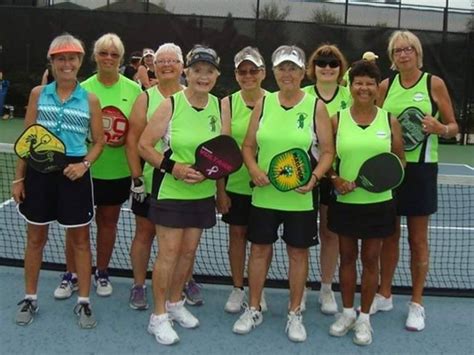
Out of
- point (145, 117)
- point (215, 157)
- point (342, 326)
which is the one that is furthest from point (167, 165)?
point (342, 326)

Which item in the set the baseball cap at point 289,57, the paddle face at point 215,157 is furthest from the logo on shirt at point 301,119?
the paddle face at point 215,157

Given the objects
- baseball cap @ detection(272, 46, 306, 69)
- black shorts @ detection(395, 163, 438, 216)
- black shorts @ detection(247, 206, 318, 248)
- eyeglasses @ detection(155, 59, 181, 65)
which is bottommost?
black shorts @ detection(247, 206, 318, 248)

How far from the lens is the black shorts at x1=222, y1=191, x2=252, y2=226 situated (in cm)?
367

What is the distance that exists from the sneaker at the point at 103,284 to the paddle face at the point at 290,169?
5.06 ft

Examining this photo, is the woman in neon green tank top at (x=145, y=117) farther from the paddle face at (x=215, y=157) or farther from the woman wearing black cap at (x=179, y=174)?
the paddle face at (x=215, y=157)

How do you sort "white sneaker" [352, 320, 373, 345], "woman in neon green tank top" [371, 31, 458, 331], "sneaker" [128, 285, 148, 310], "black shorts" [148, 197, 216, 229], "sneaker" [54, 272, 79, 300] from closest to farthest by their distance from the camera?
"black shorts" [148, 197, 216, 229], "white sneaker" [352, 320, 373, 345], "woman in neon green tank top" [371, 31, 458, 331], "sneaker" [128, 285, 148, 310], "sneaker" [54, 272, 79, 300]

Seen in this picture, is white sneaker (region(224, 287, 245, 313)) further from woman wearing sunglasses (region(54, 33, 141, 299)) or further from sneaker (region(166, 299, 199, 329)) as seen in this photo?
woman wearing sunglasses (region(54, 33, 141, 299))

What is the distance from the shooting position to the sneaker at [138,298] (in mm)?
3783

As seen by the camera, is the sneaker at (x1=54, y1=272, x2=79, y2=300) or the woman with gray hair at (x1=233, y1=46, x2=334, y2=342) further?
the sneaker at (x1=54, y1=272, x2=79, y2=300)

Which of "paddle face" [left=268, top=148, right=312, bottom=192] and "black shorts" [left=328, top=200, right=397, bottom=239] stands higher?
"paddle face" [left=268, top=148, right=312, bottom=192]

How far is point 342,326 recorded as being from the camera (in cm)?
352

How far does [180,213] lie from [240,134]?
0.66 m

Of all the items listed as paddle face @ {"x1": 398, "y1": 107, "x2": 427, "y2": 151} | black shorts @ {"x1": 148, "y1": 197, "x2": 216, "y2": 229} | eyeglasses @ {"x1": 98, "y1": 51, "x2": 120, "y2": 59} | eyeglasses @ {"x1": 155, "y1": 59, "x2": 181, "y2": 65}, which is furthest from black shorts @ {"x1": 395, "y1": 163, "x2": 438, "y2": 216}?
eyeglasses @ {"x1": 98, "y1": 51, "x2": 120, "y2": 59}

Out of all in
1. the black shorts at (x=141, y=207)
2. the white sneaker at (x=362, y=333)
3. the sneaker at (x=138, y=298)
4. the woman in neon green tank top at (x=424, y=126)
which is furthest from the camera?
the sneaker at (x=138, y=298)
